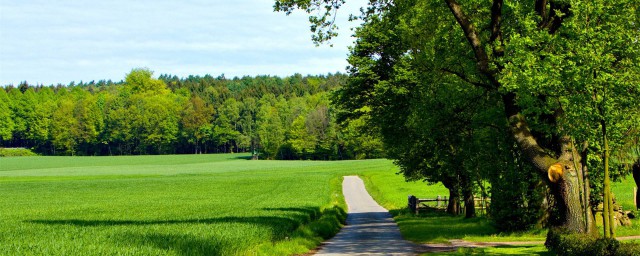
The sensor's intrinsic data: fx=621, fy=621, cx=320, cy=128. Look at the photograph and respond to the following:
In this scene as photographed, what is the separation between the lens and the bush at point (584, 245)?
13.2 metres

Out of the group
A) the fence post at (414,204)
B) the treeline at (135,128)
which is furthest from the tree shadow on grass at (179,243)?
the treeline at (135,128)

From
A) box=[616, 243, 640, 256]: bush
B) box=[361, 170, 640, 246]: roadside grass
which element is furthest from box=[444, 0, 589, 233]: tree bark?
box=[616, 243, 640, 256]: bush

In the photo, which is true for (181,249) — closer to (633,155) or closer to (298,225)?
(298,225)

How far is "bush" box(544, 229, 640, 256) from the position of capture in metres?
13.2

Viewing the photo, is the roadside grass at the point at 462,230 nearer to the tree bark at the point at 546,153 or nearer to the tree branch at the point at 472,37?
the tree bark at the point at 546,153

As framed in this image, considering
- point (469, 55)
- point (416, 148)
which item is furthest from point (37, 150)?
point (469, 55)

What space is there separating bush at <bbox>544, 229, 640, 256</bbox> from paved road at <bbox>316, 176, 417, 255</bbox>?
520 cm

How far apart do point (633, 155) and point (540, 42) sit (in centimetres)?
1450

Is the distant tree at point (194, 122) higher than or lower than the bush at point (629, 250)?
higher

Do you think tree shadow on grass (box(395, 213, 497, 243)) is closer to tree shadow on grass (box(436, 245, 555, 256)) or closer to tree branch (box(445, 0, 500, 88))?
tree shadow on grass (box(436, 245, 555, 256))

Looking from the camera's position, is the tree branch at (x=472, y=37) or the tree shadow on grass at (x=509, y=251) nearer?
the tree branch at (x=472, y=37)

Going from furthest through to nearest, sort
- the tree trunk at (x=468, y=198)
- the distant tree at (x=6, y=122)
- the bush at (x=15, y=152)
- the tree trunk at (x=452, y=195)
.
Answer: the distant tree at (x=6, y=122) → the bush at (x=15, y=152) → the tree trunk at (x=452, y=195) → the tree trunk at (x=468, y=198)

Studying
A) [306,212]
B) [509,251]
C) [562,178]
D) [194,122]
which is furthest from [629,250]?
[194,122]

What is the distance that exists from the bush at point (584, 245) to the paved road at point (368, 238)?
5202mm
